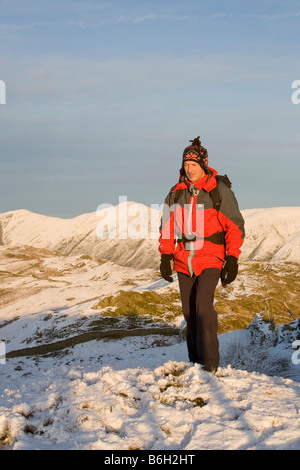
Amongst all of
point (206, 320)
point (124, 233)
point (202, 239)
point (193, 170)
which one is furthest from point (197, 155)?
point (124, 233)

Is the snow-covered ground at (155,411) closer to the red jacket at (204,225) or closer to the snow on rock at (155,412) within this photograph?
the snow on rock at (155,412)

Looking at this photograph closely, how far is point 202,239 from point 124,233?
202ft

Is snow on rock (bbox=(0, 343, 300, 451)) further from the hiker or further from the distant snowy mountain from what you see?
the distant snowy mountain

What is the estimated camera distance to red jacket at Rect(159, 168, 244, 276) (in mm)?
5324

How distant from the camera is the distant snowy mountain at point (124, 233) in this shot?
57.2 metres

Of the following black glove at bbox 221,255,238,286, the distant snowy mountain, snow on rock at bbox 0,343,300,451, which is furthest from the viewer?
the distant snowy mountain

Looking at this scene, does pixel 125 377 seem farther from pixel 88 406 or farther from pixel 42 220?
pixel 42 220

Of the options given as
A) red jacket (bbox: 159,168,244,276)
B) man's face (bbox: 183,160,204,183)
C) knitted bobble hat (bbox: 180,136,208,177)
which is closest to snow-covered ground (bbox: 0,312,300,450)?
red jacket (bbox: 159,168,244,276)

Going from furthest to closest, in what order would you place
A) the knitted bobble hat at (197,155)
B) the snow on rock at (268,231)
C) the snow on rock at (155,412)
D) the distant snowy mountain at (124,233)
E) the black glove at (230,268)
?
the distant snowy mountain at (124,233), the snow on rock at (268,231), the knitted bobble hat at (197,155), the black glove at (230,268), the snow on rock at (155,412)

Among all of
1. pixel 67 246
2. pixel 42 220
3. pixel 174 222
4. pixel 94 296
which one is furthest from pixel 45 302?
pixel 42 220

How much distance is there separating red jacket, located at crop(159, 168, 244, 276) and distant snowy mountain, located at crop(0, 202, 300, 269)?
127ft

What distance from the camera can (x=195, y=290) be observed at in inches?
222

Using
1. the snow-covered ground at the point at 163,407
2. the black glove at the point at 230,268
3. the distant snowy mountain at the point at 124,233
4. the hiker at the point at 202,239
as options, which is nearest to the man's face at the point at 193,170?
the hiker at the point at 202,239

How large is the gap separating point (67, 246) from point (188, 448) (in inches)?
2719
